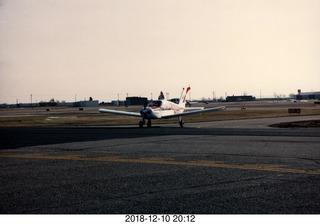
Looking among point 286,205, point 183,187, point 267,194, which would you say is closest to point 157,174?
point 183,187

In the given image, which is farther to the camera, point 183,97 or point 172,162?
point 183,97

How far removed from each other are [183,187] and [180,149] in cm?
802

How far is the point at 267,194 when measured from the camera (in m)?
8.10

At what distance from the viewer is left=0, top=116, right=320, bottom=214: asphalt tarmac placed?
717 centimetres

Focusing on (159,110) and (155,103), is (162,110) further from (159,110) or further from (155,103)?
(155,103)

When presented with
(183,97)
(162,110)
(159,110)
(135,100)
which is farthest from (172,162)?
(135,100)

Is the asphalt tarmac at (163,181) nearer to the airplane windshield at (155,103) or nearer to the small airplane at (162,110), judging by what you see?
the small airplane at (162,110)

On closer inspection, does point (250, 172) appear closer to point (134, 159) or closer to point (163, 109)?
point (134, 159)

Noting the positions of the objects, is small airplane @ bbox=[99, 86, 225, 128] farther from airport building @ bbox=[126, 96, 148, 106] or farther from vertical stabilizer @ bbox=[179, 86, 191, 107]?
airport building @ bbox=[126, 96, 148, 106]

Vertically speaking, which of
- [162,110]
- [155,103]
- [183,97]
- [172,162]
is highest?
[183,97]

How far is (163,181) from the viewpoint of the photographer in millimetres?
9797

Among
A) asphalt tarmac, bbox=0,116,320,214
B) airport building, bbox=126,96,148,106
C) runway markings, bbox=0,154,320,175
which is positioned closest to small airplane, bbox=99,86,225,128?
asphalt tarmac, bbox=0,116,320,214

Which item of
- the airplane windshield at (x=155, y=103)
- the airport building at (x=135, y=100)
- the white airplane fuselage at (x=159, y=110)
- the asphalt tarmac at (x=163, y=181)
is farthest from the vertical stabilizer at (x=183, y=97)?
the airport building at (x=135, y=100)

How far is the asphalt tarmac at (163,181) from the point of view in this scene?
7.17m
